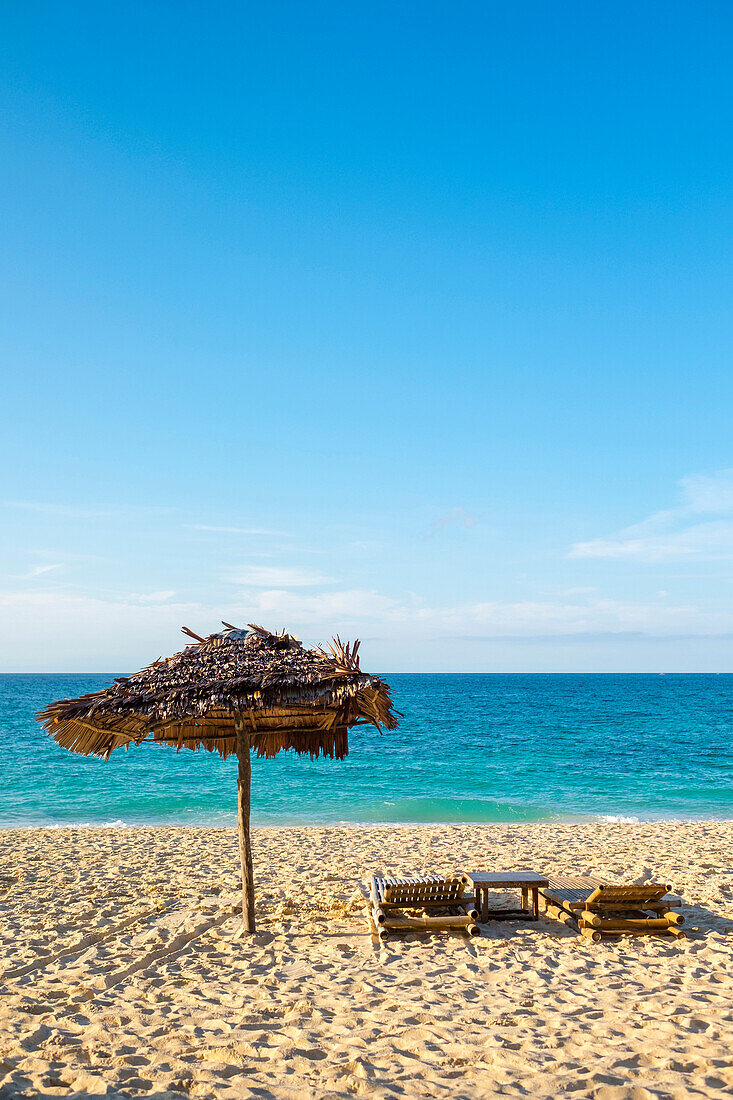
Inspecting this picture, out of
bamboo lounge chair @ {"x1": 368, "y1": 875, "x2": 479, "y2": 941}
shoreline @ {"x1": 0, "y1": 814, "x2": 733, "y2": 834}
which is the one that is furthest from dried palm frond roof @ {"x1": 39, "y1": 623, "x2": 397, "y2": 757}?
shoreline @ {"x1": 0, "y1": 814, "x2": 733, "y2": 834}

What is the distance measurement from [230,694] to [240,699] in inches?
4.3

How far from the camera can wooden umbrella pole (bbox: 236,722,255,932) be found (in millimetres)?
7539

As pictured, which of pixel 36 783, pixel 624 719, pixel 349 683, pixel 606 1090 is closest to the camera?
pixel 606 1090

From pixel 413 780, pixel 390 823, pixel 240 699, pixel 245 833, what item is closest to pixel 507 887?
pixel 245 833

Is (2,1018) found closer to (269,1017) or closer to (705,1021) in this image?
(269,1017)

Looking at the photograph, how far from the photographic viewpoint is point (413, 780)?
984 inches

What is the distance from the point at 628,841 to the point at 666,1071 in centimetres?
962

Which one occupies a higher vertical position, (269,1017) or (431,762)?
(269,1017)

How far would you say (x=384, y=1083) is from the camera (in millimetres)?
4500

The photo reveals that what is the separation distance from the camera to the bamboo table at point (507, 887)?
7738 mm

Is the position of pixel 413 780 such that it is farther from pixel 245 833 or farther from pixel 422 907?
pixel 245 833

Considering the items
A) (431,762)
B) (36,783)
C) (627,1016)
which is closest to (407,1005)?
(627,1016)

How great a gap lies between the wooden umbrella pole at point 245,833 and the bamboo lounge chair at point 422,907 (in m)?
1.32

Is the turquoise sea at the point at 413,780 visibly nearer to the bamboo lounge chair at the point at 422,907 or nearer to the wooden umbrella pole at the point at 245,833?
the bamboo lounge chair at the point at 422,907
